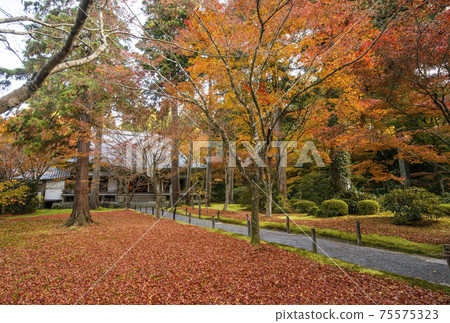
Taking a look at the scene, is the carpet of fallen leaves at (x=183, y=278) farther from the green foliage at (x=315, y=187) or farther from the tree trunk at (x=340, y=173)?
the green foliage at (x=315, y=187)

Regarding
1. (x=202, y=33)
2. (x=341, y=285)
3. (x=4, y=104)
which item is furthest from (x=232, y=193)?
(x=4, y=104)

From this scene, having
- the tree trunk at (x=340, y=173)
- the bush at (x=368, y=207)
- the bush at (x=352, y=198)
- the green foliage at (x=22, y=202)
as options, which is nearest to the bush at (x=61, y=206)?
the green foliage at (x=22, y=202)

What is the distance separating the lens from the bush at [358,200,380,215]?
11.2 meters

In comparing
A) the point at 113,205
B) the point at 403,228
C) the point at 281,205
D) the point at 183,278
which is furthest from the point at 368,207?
the point at 113,205

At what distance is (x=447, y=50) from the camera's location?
4973 millimetres

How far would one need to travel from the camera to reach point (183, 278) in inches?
159

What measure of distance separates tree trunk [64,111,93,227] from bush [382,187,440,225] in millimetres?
13428

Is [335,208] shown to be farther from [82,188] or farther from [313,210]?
[82,188]

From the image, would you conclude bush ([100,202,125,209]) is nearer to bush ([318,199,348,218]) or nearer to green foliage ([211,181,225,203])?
green foliage ([211,181,225,203])

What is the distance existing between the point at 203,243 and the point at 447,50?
25.6ft

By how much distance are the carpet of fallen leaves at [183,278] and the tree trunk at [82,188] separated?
383cm

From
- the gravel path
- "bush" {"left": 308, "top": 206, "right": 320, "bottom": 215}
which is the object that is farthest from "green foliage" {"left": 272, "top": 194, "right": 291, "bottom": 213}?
the gravel path

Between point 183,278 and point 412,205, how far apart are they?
914cm

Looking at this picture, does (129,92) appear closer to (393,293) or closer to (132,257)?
(132,257)
